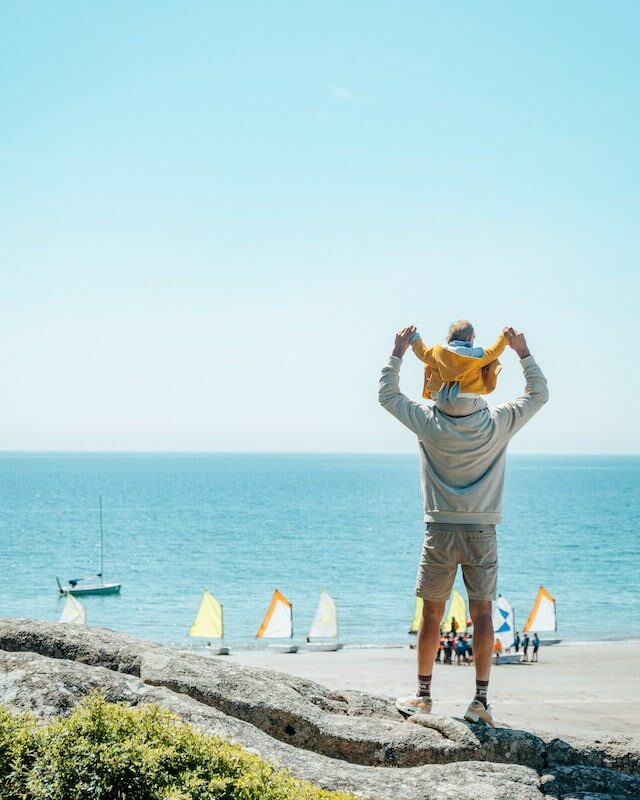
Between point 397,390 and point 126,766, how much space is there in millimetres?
2863

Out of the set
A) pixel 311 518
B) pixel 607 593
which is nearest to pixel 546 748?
pixel 607 593

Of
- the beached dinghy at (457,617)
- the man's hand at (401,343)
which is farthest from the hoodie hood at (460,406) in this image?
the beached dinghy at (457,617)

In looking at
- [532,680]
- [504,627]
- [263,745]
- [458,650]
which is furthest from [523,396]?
[504,627]

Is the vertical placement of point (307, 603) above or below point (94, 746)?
below

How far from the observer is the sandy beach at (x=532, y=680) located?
2035cm

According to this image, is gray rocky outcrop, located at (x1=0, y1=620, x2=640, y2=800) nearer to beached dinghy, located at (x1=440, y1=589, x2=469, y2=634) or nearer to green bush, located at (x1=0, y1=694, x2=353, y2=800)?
green bush, located at (x1=0, y1=694, x2=353, y2=800)

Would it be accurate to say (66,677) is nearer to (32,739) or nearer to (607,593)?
(32,739)

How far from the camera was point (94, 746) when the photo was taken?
3590 millimetres

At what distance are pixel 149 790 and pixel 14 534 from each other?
106 m

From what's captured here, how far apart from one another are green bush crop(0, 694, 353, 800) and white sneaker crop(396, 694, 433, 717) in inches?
78.7

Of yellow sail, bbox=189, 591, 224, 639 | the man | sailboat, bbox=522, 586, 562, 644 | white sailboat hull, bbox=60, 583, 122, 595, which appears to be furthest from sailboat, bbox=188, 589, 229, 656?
the man

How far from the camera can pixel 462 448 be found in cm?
544

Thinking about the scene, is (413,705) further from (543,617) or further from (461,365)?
(543,617)

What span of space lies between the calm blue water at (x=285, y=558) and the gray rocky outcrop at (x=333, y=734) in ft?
131
